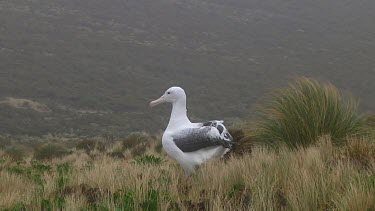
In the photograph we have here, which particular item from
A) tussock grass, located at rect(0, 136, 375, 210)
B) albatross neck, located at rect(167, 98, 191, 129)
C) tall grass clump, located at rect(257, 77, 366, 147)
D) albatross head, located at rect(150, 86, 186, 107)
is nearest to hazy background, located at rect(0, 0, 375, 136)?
tall grass clump, located at rect(257, 77, 366, 147)

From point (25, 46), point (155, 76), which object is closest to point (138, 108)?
point (155, 76)

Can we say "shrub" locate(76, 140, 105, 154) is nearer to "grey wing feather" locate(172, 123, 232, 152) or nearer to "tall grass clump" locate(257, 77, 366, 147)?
"tall grass clump" locate(257, 77, 366, 147)

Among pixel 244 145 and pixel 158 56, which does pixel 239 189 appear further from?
pixel 158 56

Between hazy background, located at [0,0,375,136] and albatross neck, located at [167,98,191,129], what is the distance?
69.4 ft

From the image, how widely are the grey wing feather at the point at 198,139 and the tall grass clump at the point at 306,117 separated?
116 centimetres

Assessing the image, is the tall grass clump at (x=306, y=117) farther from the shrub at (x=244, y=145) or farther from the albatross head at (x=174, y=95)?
the albatross head at (x=174, y=95)

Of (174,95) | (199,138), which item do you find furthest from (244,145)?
(199,138)

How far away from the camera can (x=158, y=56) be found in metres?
52.1

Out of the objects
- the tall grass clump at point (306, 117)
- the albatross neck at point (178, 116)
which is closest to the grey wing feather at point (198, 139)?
the albatross neck at point (178, 116)

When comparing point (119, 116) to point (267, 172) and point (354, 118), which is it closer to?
point (354, 118)

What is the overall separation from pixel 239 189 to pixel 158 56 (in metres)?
48.5

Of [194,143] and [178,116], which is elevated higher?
[178,116]

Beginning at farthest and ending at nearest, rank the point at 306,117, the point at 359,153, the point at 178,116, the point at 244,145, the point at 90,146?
the point at 90,146 < the point at 244,145 < the point at 306,117 < the point at 178,116 < the point at 359,153

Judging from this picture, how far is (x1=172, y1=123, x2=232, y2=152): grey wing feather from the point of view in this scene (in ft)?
18.2
